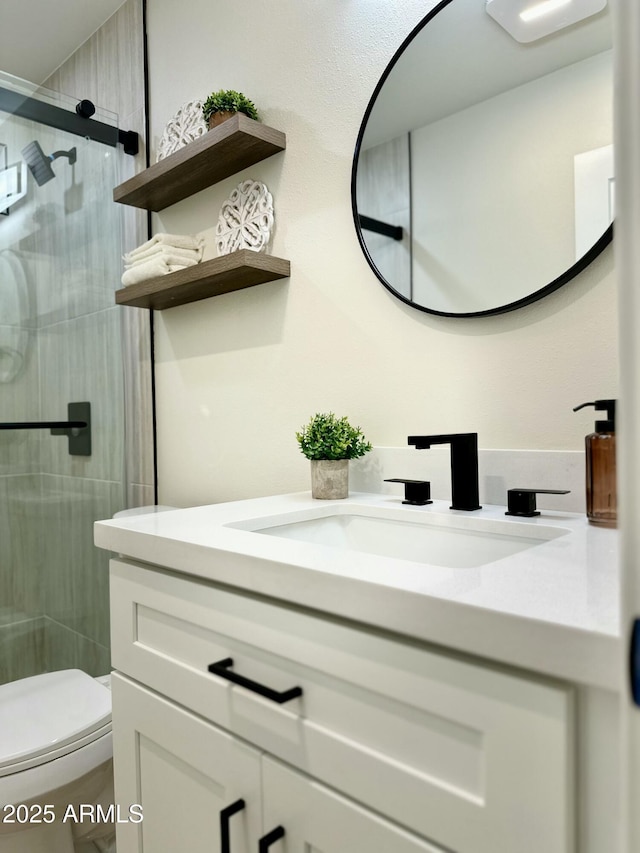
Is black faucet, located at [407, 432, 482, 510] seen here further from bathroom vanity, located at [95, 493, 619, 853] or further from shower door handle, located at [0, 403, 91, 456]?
shower door handle, located at [0, 403, 91, 456]

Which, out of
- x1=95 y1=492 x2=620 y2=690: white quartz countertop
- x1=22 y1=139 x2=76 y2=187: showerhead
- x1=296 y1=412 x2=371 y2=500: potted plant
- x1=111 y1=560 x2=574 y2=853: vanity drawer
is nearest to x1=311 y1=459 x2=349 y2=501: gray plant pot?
x1=296 y1=412 x2=371 y2=500: potted plant

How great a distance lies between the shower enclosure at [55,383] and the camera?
5.96 ft

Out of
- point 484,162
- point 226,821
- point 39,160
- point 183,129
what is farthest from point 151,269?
point 226,821

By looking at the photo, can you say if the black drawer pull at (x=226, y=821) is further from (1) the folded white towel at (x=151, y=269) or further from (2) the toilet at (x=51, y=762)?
(1) the folded white towel at (x=151, y=269)

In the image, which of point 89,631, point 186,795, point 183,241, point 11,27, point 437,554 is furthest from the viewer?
point 11,27

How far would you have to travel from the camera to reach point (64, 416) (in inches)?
75.4

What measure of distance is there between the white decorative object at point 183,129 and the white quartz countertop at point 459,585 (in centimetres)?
120

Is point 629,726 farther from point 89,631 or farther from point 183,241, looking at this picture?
point 89,631

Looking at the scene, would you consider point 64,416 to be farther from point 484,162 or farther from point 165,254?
point 484,162

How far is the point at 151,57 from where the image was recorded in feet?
6.48

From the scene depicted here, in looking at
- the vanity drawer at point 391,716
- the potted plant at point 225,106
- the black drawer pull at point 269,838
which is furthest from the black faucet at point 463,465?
the potted plant at point 225,106

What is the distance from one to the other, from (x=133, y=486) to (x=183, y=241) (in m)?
0.78

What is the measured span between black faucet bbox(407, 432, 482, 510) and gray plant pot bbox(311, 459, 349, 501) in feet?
0.69

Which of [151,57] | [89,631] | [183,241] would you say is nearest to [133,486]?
[89,631]
